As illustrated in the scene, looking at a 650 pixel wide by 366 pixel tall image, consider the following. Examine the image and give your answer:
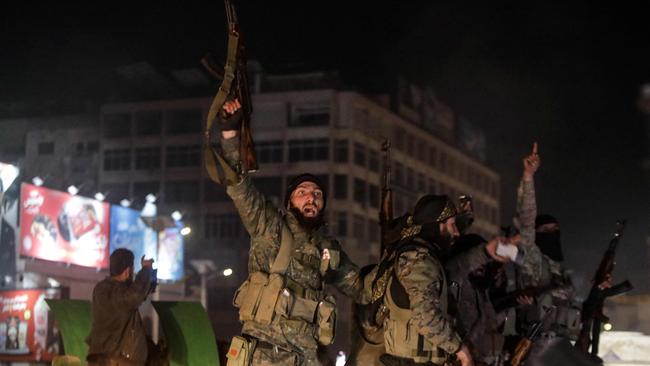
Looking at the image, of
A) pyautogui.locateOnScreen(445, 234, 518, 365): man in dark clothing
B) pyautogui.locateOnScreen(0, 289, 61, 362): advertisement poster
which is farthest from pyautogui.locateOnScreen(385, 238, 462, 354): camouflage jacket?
pyautogui.locateOnScreen(0, 289, 61, 362): advertisement poster

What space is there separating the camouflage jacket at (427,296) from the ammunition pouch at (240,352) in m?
0.98

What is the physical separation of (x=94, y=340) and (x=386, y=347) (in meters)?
2.77

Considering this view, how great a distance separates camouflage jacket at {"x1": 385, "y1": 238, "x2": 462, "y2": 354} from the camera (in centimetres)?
500

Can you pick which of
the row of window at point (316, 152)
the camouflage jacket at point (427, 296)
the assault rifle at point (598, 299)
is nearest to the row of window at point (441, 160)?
the row of window at point (316, 152)

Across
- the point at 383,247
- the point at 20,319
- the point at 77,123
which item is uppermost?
the point at 77,123

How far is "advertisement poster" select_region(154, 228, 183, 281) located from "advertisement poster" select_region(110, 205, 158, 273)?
1.02 m

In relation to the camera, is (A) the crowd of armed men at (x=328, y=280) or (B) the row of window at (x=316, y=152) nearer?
(A) the crowd of armed men at (x=328, y=280)

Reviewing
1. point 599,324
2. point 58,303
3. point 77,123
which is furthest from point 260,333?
point 77,123

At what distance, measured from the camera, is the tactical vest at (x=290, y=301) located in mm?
4984

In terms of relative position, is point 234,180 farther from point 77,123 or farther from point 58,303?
point 77,123

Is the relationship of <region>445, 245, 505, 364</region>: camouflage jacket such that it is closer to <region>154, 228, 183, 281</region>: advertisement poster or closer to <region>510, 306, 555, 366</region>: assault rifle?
<region>510, 306, 555, 366</region>: assault rifle

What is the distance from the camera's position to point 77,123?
61281 millimetres

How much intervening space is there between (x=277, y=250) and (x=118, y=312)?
8.04 feet

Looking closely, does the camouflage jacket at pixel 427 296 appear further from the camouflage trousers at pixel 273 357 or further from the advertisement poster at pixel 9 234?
the advertisement poster at pixel 9 234
